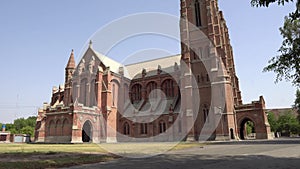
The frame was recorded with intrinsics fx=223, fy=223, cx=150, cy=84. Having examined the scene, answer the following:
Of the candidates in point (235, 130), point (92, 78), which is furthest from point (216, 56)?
point (92, 78)

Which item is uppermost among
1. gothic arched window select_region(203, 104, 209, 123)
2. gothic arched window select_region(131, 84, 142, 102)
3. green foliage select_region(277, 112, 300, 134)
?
gothic arched window select_region(131, 84, 142, 102)

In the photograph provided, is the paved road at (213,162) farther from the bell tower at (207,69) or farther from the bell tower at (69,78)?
the bell tower at (69,78)

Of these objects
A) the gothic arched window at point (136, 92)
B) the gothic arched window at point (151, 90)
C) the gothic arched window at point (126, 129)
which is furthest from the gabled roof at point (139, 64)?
the gothic arched window at point (126, 129)

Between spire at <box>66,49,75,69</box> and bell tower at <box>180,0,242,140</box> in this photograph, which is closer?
bell tower at <box>180,0,242,140</box>

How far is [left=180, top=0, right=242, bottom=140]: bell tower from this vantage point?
1554 inches

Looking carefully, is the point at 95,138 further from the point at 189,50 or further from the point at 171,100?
the point at 189,50

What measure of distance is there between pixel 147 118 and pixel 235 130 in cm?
1756

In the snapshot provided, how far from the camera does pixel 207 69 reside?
141 ft

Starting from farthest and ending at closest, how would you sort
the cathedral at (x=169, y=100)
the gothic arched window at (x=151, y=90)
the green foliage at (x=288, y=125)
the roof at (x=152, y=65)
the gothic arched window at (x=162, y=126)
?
the green foliage at (x=288, y=125) → the roof at (x=152, y=65) → the gothic arched window at (x=151, y=90) → the gothic arched window at (x=162, y=126) → the cathedral at (x=169, y=100)

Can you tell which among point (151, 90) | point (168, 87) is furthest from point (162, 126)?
point (151, 90)

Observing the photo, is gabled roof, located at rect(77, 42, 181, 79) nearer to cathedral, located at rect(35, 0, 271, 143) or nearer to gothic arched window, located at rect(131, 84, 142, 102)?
cathedral, located at rect(35, 0, 271, 143)

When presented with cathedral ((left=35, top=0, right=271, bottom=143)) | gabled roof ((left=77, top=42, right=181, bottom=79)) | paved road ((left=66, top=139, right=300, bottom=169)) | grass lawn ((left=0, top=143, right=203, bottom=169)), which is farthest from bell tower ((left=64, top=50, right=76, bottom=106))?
paved road ((left=66, top=139, right=300, bottom=169))

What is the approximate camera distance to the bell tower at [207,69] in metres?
39.5

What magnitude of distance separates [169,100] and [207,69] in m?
11.4
